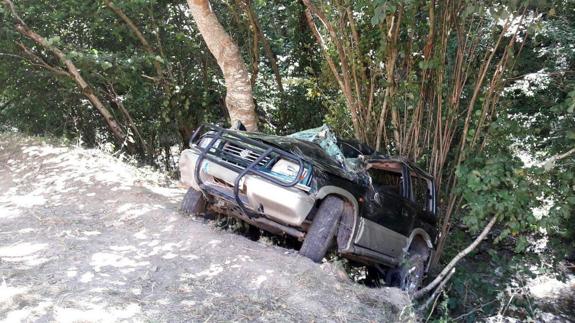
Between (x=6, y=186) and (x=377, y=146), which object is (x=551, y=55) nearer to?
(x=377, y=146)

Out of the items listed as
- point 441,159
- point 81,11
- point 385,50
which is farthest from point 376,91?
point 81,11

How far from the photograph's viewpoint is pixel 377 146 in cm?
923

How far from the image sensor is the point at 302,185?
5.21m

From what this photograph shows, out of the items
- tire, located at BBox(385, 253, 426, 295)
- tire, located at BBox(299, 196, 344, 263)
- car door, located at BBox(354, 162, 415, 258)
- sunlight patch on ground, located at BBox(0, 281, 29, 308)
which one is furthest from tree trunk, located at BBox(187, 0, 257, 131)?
sunlight patch on ground, located at BBox(0, 281, 29, 308)

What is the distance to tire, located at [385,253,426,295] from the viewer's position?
6527 mm

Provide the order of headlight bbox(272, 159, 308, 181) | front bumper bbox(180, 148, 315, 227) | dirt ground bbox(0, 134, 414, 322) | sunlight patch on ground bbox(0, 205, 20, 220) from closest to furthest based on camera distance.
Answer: dirt ground bbox(0, 134, 414, 322)
front bumper bbox(180, 148, 315, 227)
headlight bbox(272, 159, 308, 181)
sunlight patch on ground bbox(0, 205, 20, 220)

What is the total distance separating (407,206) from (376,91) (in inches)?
133

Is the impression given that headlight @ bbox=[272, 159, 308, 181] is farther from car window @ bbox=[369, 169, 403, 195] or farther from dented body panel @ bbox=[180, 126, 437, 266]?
car window @ bbox=[369, 169, 403, 195]

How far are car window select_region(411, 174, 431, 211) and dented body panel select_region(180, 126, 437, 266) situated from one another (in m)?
0.86

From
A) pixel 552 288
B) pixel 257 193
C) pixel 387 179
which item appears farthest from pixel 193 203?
pixel 552 288

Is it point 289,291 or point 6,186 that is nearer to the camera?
point 289,291

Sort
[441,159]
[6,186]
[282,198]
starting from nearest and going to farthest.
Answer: [282,198] → [6,186] → [441,159]

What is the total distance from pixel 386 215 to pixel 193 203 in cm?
232

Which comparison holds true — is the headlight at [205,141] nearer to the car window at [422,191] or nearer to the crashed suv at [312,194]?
the crashed suv at [312,194]
